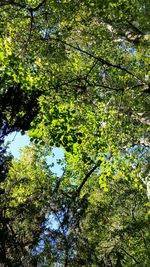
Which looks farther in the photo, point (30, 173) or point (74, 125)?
point (30, 173)

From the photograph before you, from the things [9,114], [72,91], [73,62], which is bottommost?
[9,114]

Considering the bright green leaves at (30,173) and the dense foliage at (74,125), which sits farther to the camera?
the bright green leaves at (30,173)

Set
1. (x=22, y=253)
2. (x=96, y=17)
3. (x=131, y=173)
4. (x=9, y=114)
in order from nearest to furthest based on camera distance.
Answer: (x=9, y=114) → (x=22, y=253) → (x=131, y=173) → (x=96, y=17)

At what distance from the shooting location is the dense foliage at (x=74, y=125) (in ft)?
32.8

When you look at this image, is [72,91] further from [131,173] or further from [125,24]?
[125,24]

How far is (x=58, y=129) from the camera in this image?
993cm

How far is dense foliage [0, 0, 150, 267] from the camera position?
393 inches

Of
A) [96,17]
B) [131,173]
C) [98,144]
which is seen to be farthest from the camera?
[96,17]

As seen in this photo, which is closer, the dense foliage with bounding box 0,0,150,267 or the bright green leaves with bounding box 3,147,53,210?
the dense foliage with bounding box 0,0,150,267

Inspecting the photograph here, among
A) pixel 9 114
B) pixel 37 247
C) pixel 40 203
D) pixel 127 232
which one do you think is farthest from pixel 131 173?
pixel 127 232

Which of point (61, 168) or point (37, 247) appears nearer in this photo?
point (37, 247)

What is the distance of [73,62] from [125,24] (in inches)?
124

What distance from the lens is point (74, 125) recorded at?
15.8 metres

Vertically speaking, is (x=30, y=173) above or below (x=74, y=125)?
above
